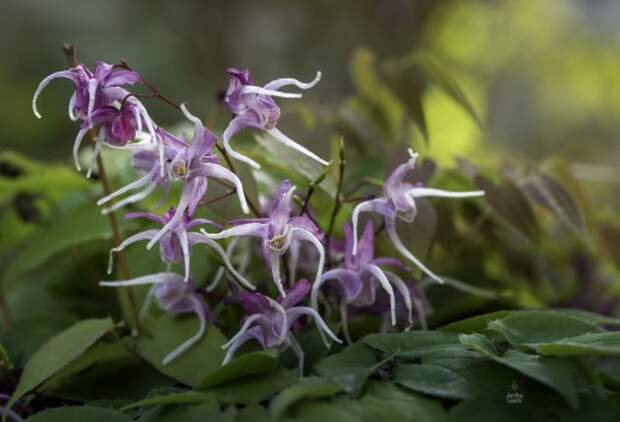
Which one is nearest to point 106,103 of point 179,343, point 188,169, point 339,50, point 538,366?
point 188,169

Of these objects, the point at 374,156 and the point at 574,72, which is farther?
the point at 574,72

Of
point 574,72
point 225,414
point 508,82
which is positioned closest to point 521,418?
point 225,414

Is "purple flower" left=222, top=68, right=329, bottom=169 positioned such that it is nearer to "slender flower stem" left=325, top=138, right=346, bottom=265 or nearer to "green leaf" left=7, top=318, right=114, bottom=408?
"slender flower stem" left=325, top=138, right=346, bottom=265

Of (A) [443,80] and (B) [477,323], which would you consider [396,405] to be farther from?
(A) [443,80]

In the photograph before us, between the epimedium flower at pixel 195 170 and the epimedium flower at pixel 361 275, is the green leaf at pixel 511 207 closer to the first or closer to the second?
the epimedium flower at pixel 361 275

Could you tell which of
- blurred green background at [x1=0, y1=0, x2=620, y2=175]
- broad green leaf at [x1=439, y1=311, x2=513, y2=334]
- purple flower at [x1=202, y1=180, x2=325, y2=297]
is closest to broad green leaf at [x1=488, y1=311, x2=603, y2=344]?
broad green leaf at [x1=439, y1=311, x2=513, y2=334]

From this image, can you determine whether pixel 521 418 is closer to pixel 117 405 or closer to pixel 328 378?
pixel 328 378
